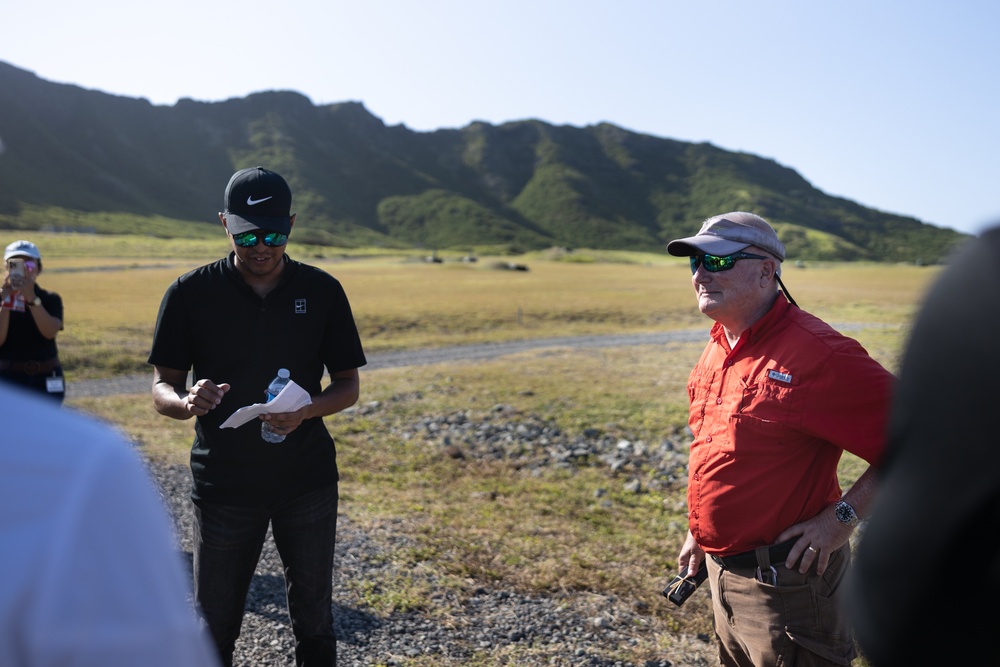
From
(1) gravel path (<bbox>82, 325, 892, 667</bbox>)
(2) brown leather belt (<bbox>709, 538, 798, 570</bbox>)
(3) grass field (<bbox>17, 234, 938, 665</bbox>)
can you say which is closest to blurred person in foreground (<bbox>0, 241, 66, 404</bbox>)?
(1) gravel path (<bbox>82, 325, 892, 667</bbox>)

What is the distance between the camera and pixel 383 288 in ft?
151

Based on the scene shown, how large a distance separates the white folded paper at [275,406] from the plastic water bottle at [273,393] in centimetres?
8

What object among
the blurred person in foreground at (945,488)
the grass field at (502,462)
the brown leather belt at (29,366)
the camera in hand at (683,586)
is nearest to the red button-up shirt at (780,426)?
the camera in hand at (683,586)

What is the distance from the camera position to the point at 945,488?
1.24 m

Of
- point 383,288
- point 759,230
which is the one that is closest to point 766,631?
point 759,230

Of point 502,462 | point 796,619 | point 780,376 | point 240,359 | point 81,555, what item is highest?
point 81,555

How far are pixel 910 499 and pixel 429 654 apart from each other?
4.43 metres

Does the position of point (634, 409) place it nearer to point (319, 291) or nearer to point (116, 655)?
point (319, 291)

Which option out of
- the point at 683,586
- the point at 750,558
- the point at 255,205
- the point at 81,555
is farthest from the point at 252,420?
the point at 81,555

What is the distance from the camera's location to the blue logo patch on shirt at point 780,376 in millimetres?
3271

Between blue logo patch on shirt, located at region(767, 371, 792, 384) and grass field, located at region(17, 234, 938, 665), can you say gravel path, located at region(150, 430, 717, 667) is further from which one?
blue logo patch on shirt, located at region(767, 371, 792, 384)

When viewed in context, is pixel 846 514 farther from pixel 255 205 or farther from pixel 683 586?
pixel 255 205

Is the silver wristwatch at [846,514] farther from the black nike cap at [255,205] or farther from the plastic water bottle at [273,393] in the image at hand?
the black nike cap at [255,205]

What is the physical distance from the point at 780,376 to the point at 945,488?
2.12 meters
